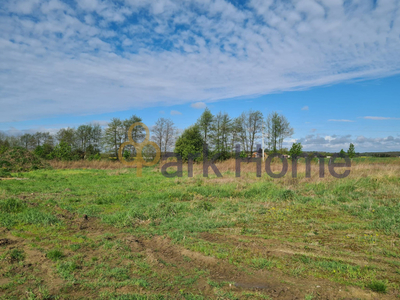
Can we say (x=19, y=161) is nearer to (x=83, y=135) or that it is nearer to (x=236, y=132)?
(x=83, y=135)

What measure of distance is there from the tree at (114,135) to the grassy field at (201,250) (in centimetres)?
3501

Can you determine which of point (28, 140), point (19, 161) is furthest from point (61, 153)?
point (28, 140)

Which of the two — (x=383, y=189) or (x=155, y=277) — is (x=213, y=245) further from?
(x=383, y=189)

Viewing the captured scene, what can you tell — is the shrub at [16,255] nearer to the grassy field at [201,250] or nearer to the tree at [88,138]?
the grassy field at [201,250]

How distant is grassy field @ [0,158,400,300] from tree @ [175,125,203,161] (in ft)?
78.8

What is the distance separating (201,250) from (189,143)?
2928cm

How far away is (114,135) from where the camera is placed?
43438 millimetres

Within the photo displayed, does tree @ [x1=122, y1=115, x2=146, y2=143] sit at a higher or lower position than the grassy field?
higher

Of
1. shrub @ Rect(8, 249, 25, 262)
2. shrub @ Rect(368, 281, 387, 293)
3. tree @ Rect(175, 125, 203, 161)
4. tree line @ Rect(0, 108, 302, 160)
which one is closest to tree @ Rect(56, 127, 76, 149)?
tree line @ Rect(0, 108, 302, 160)

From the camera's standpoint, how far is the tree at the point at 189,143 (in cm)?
3353

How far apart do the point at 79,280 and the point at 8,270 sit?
131 cm

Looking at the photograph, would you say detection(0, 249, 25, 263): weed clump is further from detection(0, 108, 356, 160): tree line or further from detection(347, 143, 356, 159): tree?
detection(347, 143, 356, 159): tree

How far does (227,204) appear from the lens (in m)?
9.41

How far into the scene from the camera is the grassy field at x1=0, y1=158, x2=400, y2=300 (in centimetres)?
362
